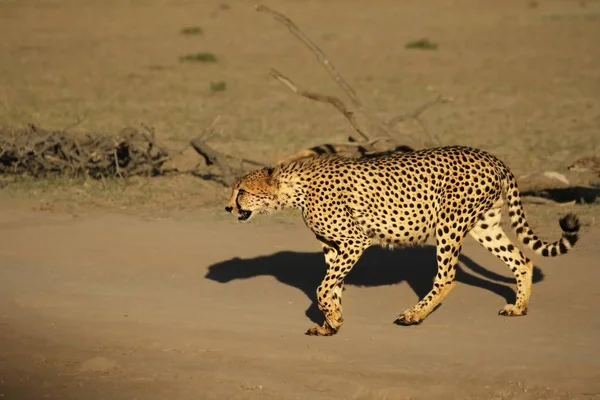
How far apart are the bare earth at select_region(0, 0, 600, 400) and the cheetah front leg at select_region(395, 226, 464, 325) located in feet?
0.35

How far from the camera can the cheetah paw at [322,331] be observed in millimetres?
7507

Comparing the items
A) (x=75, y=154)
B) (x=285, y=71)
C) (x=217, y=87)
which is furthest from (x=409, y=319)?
(x=285, y=71)

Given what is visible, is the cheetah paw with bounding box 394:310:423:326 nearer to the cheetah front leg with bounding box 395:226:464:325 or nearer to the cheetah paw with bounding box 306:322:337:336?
the cheetah front leg with bounding box 395:226:464:325

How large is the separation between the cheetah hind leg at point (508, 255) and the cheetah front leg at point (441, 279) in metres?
0.39

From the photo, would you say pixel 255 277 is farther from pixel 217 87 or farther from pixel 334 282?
pixel 217 87

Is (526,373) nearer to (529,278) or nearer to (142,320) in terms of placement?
(529,278)

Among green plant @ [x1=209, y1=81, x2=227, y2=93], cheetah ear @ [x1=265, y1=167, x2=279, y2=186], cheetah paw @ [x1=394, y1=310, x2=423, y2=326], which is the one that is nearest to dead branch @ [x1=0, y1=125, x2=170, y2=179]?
cheetah ear @ [x1=265, y1=167, x2=279, y2=186]

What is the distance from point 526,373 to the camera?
6723mm

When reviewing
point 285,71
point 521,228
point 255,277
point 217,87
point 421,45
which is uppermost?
point 521,228

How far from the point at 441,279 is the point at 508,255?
565 mm

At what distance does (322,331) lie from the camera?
24.6 ft

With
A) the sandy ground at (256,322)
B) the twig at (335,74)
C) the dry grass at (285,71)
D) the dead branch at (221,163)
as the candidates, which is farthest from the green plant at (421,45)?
the sandy ground at (256,322)

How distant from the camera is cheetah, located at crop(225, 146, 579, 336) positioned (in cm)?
773

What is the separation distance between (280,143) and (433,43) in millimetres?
12746
